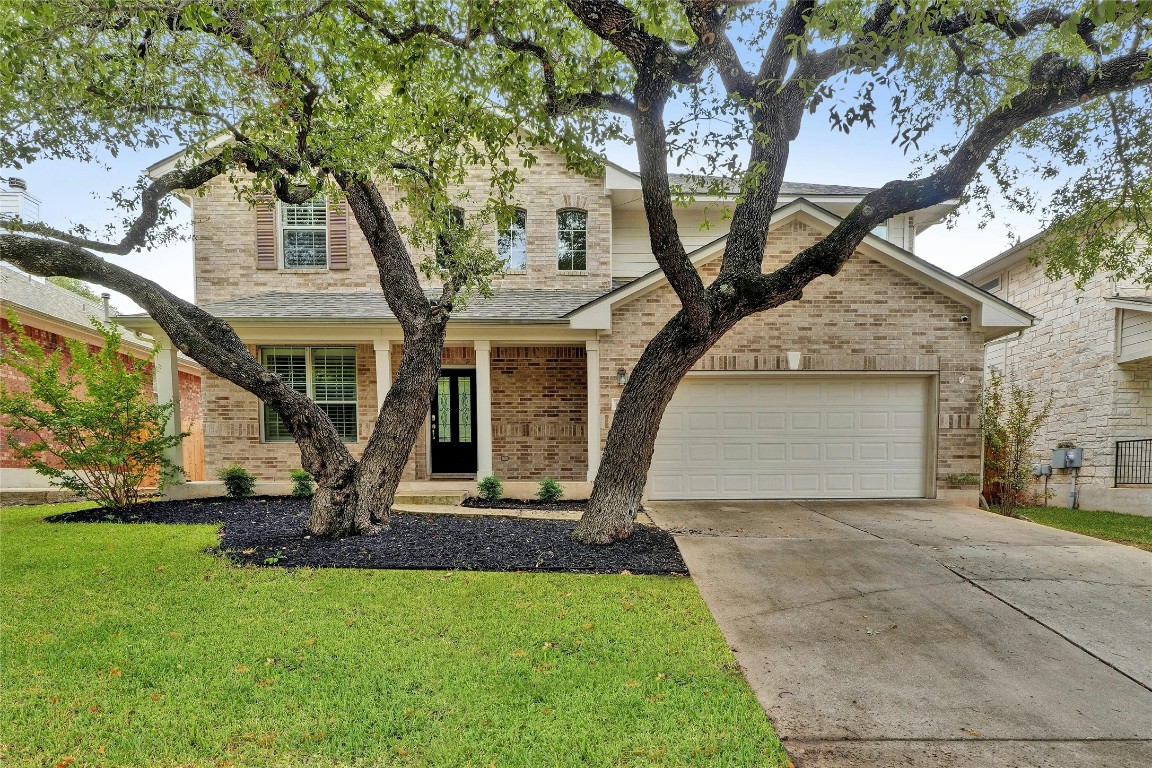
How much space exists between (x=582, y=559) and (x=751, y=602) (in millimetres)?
1732

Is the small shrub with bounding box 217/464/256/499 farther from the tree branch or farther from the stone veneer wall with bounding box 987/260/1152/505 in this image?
the stone veneer wall with bounding box 987/260/1152/505

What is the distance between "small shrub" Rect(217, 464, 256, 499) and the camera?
9.35 metres

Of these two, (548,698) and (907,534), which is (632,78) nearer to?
(548,698)

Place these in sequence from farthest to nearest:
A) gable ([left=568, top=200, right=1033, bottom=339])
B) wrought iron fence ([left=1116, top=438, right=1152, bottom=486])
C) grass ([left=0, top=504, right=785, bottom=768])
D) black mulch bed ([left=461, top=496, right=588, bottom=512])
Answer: wrought iron fence ([left=1116, top=438, right=1152, bottom=486]) < black mulch bed ([left=461, top=496, right=588, bottom=512]) < gable ([left=568, top=200, right=1033, bottom=339]) < grass ([left=0, top=504, right=785, bottom=768])

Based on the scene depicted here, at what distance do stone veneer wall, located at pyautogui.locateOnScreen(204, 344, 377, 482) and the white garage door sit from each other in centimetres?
603

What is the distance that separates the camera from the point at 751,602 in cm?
448

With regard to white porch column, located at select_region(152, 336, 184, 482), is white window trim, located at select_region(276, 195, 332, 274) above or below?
above

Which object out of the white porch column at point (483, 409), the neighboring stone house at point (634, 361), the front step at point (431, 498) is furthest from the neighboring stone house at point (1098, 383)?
the front step at point (431, 498)

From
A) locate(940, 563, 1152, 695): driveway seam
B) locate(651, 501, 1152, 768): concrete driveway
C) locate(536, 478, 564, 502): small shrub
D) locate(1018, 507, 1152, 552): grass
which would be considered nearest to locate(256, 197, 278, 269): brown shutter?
locate(536, 478, 564, 502): small shrub

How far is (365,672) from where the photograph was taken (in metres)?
3.26

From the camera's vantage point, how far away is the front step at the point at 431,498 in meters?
8.88

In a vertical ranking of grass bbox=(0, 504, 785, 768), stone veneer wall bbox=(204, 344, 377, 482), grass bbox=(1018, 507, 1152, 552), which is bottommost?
grass bbox=(1018, 507, 1152, 552)

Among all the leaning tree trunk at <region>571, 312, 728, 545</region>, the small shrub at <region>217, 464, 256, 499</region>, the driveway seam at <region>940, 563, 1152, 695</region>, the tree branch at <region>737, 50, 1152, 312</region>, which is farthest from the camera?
the small shrub at <region>217, 464, 256, 499</region>

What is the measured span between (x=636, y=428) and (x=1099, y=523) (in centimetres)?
859
